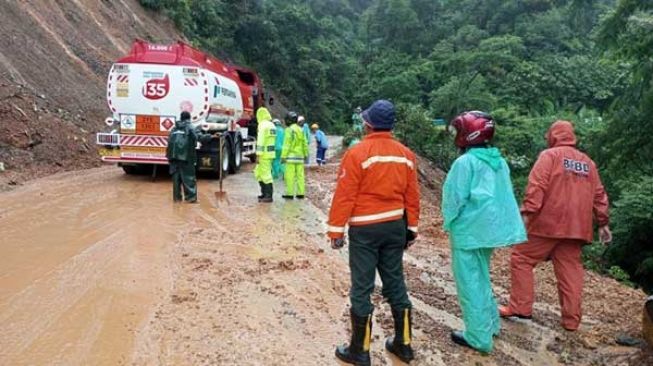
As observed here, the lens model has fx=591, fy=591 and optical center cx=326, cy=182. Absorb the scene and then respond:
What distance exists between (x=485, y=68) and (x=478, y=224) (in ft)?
143

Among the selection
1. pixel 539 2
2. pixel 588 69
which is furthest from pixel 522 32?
pixel 588 69

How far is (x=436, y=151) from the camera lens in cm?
2555

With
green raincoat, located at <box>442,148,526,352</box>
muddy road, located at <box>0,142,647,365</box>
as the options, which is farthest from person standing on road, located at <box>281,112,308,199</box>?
green raincoat, located at <box>442,148,526,352</box>

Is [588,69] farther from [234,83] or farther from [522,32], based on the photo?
[234,83]

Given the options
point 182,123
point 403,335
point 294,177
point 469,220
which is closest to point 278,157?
point 294,177

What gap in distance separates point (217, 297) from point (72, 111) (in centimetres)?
1303

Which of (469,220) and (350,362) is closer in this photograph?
(350,362)

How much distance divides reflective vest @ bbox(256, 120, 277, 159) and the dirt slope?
4851mm

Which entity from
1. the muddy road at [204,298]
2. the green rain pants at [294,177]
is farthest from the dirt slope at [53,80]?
the green rain pants at [294,177]

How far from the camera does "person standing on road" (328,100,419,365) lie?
420 cm

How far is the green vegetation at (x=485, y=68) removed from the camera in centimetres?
841

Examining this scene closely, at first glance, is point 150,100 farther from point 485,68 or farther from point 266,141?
point 485,68

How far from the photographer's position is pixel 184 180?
10.6 metres

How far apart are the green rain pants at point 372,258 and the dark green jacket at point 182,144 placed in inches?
272
